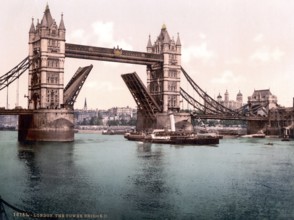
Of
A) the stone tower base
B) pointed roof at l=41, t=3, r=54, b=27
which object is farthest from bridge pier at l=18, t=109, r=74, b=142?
the stone tower base

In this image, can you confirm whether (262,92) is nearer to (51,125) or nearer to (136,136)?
(136,136)

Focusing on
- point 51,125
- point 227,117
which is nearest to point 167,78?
point 227,117

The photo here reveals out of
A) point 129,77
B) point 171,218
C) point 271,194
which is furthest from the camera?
point 129,77

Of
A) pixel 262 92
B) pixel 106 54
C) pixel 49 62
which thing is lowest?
pixel 49 62

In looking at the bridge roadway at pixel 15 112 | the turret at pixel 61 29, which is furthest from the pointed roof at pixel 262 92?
the bridge roadway at pixel 15 112

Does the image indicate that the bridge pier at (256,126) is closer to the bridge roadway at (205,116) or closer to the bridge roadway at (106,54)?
the bridge roadway at (205,116)

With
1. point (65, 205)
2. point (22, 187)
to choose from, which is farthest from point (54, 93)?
point (65, 205)

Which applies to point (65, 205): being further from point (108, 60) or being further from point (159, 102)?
point (159, 102)
